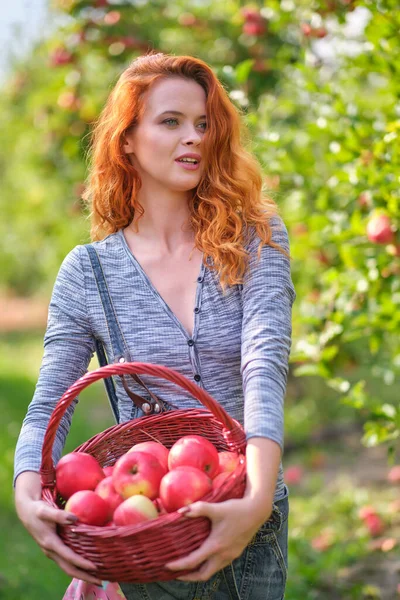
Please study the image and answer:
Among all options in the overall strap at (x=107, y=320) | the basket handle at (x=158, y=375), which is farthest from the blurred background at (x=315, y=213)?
the basket handle at (x=158, y=375)

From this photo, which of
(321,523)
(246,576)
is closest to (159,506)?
(246,576)

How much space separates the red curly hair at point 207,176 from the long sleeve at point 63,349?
0.82ft

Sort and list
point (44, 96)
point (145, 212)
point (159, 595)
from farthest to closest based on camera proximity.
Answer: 1. point (44, 96)
2. point (145, 212)
3. point (159, 595)

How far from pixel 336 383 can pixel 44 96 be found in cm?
352

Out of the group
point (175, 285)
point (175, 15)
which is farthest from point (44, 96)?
point (175, 285)

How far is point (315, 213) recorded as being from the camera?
3.78 m

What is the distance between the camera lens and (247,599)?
69.0 inches

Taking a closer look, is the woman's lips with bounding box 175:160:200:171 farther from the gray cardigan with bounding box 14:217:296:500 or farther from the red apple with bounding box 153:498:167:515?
the red apple with bounding box 153:498:167:515

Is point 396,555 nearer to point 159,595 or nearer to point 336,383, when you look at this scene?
point 336,383

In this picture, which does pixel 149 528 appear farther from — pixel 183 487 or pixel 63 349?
pixel 63 349

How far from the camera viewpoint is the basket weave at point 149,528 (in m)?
1.44

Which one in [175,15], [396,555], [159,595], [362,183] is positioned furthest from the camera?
[175,15]

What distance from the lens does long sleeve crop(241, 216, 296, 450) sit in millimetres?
1603

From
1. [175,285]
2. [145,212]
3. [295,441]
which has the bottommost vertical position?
[295,441]
